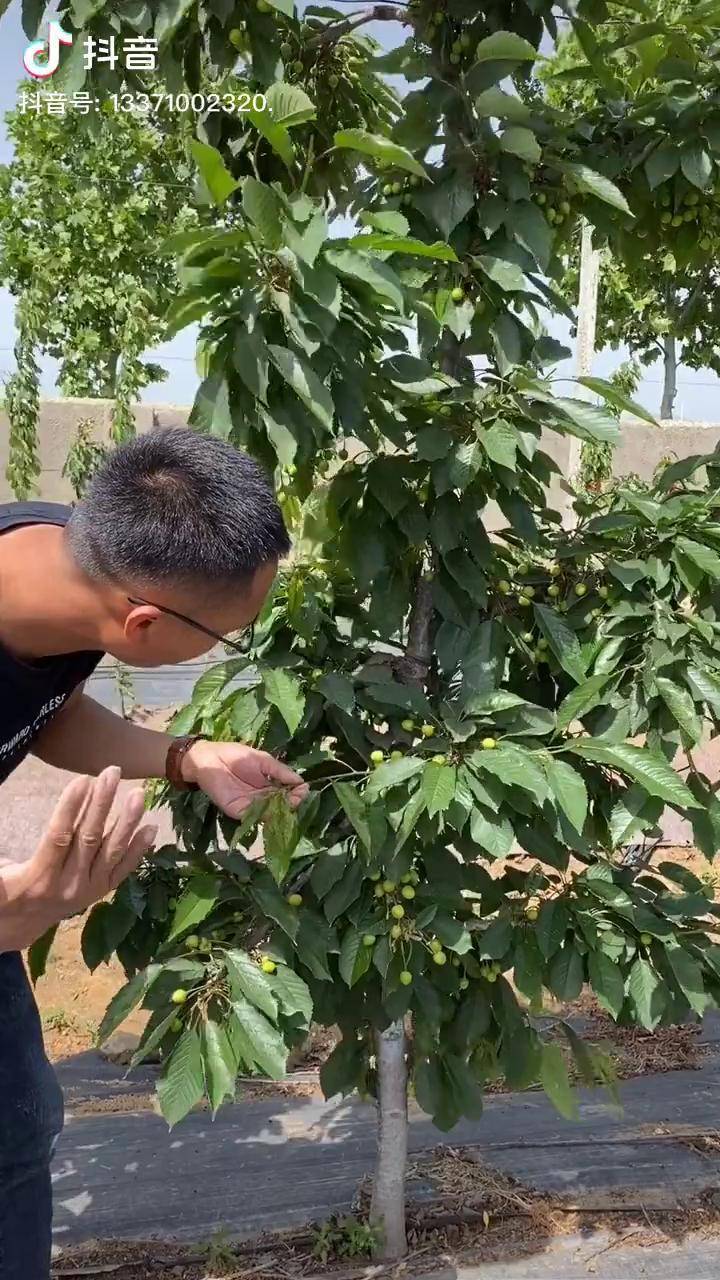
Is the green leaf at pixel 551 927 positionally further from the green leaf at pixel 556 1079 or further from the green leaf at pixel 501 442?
the green leaf at pixel 501 442

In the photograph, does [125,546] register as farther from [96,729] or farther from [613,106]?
[613,106]

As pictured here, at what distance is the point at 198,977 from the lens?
1471 millimetres

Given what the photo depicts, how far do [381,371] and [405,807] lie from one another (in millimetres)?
624

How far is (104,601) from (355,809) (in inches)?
17.1

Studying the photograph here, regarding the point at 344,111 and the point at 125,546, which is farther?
the point at 344,111

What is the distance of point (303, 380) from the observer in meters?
1.27

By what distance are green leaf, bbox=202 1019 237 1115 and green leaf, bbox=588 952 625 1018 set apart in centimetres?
58

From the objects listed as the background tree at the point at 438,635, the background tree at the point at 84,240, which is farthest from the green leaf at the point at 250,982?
the background tree at the point at 84,240

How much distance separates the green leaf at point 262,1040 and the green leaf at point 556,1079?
1.80ft

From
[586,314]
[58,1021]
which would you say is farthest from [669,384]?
[58,1021]

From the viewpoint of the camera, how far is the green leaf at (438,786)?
1.34 meters

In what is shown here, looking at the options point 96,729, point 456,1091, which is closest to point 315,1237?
point 456,1091

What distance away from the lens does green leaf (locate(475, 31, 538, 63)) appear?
4.67 ft

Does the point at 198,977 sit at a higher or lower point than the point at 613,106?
lower
